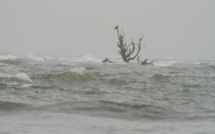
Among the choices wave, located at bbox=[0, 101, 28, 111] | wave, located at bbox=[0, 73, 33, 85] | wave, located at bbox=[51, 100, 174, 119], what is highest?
wave, located at bbox=[0, 73, 33, 85]

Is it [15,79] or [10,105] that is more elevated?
[15,79]

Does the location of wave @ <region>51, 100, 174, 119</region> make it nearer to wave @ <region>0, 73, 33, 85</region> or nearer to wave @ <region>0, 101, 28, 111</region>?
→ wave @ <region>0, 101, 28, 111</region>

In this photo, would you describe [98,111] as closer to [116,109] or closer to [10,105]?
[116,109]

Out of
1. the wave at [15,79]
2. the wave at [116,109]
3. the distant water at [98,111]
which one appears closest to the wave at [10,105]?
the distant water at [98,111]

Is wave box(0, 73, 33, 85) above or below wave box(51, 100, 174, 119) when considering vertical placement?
above

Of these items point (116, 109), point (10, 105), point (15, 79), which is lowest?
point (116, 109)

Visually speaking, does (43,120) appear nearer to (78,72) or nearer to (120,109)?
(120,109)

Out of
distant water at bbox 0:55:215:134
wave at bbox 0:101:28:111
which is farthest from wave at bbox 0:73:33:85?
wave at bbox 0:101:28:111

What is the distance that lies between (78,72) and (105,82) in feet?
5.30

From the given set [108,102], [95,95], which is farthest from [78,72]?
[108,102]

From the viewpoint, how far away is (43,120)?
509cm

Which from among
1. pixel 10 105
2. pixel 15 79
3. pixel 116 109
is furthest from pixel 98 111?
pixel 15 79

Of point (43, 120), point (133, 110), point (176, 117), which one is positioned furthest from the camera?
point (133, 110)

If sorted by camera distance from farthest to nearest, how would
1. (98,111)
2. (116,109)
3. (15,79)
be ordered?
(15,79), (116,109), (98,111)
